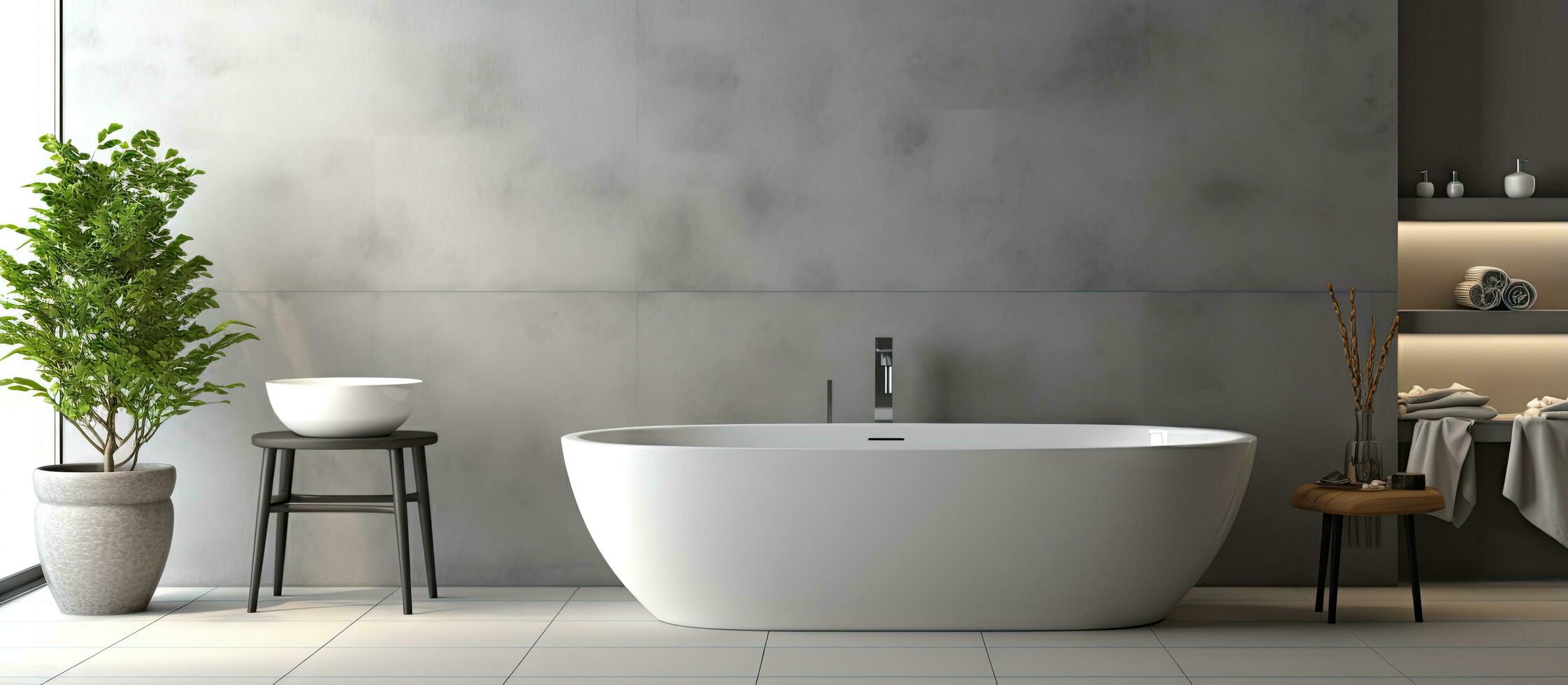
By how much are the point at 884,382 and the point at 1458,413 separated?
71.5 inches

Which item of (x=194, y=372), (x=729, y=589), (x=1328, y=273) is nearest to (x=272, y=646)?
(x=194, y=372)

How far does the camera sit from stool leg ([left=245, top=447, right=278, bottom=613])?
3357 millimetres

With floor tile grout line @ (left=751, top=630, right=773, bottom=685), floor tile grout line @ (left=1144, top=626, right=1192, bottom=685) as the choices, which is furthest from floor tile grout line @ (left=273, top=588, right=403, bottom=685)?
floor tile grout line @ (left=1144, top=626, right=1192, bottom=685)

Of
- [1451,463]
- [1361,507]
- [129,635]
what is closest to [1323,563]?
[1361,507]

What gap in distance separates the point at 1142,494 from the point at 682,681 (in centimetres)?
118

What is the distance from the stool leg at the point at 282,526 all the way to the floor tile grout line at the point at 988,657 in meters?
2.05

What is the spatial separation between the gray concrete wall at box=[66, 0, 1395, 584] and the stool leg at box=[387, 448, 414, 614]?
0.43m

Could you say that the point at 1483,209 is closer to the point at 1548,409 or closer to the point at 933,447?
the point at 1548,409

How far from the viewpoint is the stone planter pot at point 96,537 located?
130 inches

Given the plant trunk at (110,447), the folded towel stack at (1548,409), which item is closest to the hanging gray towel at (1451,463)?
the folded towel stack at (1548,409)

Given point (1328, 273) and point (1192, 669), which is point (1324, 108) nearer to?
point (1328, 273)

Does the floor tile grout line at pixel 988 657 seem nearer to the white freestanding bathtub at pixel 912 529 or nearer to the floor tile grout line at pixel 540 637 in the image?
the white freestanding bathtub at pixel 912 529

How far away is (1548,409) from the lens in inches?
147

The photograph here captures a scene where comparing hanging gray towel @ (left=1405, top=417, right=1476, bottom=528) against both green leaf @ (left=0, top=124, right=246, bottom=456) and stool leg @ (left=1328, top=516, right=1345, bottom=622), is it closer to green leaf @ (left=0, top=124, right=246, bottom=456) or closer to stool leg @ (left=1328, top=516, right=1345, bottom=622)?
stool leg @ (left=1328, top=516, right=1345, bottom=622)
